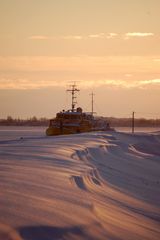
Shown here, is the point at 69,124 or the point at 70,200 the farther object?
the point at 69,124

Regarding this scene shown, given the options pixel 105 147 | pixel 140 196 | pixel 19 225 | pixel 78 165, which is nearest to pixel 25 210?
pixel 19 225

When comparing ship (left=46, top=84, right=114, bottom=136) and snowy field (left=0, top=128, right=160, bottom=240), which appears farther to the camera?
ship (left=46, top=84, right=114, bottom=136)

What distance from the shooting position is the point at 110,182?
14.5m

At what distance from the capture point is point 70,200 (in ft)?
32.2

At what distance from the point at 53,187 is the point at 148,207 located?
8.18 ft

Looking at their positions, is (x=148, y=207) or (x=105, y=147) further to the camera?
(x=105, y=147)

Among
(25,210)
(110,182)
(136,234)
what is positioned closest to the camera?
(25,210)

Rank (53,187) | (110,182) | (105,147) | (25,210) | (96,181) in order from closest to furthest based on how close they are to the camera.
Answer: (25,210), (53,187), (96,181), (110,182), (105,147)

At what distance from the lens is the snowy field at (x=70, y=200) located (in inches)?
309

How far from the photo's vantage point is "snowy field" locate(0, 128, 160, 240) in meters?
7.84

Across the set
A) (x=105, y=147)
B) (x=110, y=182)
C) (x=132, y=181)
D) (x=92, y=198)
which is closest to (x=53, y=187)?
(x=92, y=198)

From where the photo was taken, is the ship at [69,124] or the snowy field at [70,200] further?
the ship at [69,124]

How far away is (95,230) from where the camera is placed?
27.3ft

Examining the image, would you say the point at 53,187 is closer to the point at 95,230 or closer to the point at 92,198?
the point at 92,198
